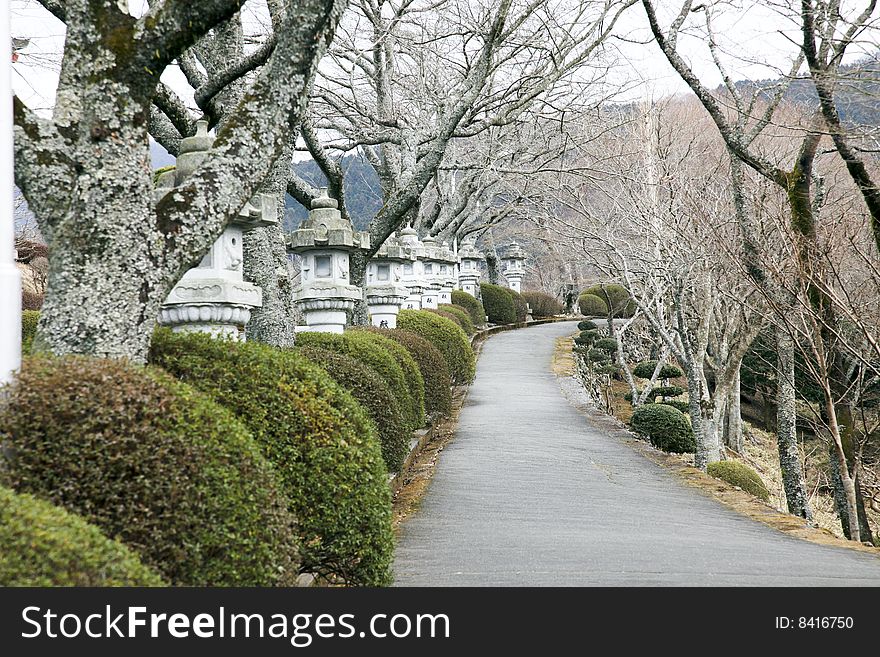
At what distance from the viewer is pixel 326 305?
433 inches

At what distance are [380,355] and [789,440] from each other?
7.00 metres

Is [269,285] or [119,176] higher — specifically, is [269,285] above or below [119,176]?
below

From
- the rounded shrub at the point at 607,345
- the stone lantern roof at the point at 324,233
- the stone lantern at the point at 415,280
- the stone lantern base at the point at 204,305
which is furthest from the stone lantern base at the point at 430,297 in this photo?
the stone lantern base at the point at 204,305

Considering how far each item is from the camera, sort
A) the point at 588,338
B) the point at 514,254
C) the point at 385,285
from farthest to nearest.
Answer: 1. the point at 514,254
2. the point at 588,338
3. the point at 385,285

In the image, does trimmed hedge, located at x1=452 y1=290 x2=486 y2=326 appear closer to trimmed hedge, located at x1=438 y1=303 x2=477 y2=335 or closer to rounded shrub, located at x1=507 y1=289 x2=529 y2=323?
trimmed hedge, located at x1=438 y1=303 x2=477 y2=335

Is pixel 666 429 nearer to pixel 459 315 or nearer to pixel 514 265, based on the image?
pixel 459 315

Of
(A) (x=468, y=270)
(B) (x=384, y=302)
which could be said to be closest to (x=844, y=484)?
(B) (x=384, y=302)

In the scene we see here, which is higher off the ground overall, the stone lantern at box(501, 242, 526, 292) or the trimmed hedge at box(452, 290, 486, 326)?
the stone lantern at box(501, 242, 526, 292)

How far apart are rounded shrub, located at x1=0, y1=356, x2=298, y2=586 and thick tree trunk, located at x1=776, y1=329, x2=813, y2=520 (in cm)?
1062

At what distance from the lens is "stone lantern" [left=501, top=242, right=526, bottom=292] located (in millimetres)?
48125

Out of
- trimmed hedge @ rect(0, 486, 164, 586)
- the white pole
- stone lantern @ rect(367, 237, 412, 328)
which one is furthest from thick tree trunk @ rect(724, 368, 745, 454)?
trimmed hedge @ rect(0, 486, 164, 586)

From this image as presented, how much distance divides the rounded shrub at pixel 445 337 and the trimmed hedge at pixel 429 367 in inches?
37.9

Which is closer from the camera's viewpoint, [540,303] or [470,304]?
[470,304]

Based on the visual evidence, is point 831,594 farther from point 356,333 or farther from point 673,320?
point 673,320
